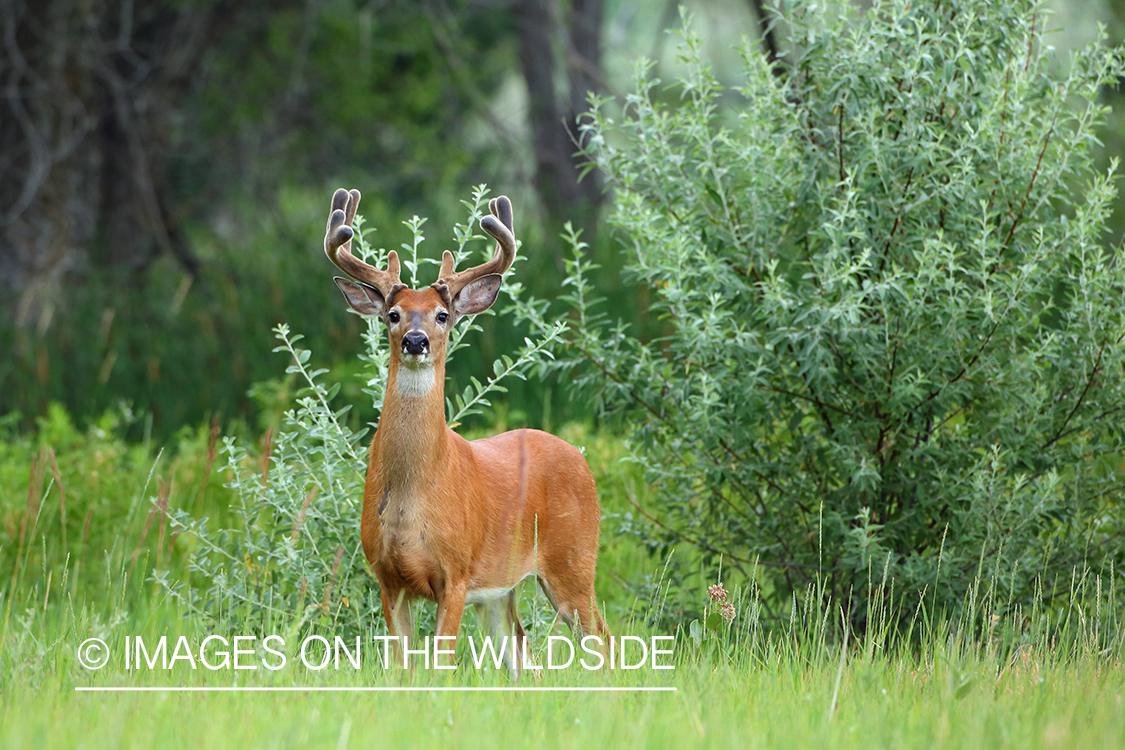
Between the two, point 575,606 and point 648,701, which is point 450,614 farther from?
point 648,701

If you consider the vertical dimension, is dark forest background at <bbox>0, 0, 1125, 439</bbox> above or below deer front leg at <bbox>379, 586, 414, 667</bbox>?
above

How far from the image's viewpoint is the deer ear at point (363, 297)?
4.54m

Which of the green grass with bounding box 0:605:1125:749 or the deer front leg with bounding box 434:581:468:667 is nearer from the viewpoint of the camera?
the green grass with bounding box 0:605:1125:749

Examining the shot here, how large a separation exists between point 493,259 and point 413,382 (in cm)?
60

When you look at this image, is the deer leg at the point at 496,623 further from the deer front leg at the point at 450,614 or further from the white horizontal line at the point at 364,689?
the white horizontal line at the point at 364,689

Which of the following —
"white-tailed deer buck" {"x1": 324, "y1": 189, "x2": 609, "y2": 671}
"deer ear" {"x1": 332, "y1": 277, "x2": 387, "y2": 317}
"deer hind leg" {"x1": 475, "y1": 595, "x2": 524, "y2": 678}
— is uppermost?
"deer ear" {"x1": 332, "y1": 277, "x2": 387, "y2": 317}

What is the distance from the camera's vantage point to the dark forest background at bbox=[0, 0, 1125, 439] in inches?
415

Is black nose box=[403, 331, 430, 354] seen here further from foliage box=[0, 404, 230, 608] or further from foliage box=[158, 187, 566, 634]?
foliage box=[0, 404, 230, 608]

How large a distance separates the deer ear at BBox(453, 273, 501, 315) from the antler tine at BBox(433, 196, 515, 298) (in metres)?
0.02

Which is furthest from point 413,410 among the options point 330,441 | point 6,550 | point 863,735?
point 6,550

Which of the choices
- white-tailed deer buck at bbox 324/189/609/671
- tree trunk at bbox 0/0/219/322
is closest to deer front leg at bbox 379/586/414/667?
white-tailed deer buck at bbox 324/189/609/671

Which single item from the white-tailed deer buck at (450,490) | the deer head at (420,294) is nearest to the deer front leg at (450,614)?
the white-tailed deer buck at (450,490)

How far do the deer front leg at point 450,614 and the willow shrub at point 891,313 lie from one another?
4.05 ft

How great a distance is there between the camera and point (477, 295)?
461 cm
